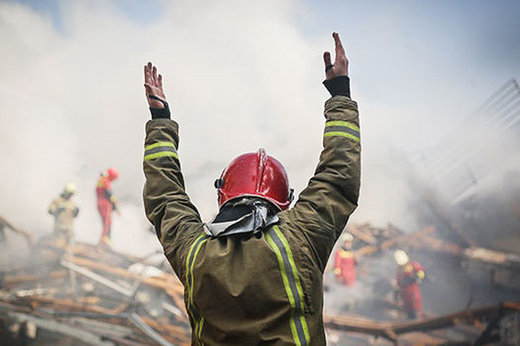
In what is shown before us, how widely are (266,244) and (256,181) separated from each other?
0.42m

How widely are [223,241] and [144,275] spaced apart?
5.24 metres

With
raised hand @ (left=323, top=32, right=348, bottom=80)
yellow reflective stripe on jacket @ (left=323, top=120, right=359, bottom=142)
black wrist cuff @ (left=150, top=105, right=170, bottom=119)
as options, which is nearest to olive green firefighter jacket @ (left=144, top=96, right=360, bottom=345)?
yellow reflective stripe on jacket @ (left=323, top=120, right=359, bottom=142)

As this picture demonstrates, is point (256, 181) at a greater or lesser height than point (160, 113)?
lesser

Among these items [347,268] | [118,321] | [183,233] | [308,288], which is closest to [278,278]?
[308,288]

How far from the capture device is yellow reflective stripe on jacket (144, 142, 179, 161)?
1.49 meters

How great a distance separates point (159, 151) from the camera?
150cm

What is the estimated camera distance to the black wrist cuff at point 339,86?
136 cm

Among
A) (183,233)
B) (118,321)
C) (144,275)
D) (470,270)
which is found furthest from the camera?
(470,270)

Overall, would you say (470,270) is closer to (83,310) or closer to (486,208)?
(486,208)

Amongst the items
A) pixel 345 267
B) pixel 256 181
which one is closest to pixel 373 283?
pixel 345 267

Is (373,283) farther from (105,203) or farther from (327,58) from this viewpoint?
(327,58)

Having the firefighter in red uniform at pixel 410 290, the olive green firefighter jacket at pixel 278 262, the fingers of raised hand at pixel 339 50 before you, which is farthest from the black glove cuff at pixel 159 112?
the firefighter in red uniform at pixel 410 290

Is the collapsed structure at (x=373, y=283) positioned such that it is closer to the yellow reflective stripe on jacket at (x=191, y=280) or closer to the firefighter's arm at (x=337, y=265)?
the firefighter's arm at (x=337, y=265)

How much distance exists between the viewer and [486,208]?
10.3 metres
